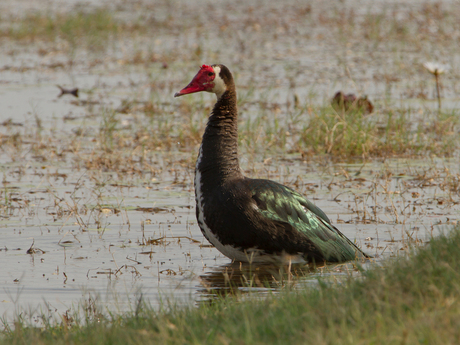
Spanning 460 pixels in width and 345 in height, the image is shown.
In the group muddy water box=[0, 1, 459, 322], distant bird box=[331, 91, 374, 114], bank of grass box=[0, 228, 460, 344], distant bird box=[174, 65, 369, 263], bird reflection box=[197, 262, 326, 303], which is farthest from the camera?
distant bird box=[331, 91, 374, 114]

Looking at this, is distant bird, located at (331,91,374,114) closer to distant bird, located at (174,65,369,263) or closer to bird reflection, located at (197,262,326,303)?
distant bird, located at (174,65,369,263)

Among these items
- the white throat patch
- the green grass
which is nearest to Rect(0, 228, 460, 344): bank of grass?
the white throat patch

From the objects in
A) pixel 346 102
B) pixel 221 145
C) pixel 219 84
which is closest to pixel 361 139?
pixel 346 102

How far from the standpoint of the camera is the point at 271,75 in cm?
1634

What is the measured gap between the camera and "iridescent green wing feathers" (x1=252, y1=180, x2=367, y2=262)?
635 centimetres

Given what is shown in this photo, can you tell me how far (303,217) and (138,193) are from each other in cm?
280

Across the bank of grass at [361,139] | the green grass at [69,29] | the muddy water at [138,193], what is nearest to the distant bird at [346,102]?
the bank of grass at [361,139]

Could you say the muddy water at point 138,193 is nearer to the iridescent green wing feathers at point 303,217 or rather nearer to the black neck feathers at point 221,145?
the iridescent green wing feathers at point 303,217

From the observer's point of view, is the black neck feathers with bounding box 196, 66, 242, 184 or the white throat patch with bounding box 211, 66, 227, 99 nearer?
the black neck feathers with bounding box 196, 66, 242, 184

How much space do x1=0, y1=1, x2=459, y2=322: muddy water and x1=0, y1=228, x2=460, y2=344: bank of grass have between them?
470 mm

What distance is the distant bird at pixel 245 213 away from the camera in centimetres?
618

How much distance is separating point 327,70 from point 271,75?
1.50 m

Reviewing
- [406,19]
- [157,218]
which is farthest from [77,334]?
[406,19]

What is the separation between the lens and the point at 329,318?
12.7ft
